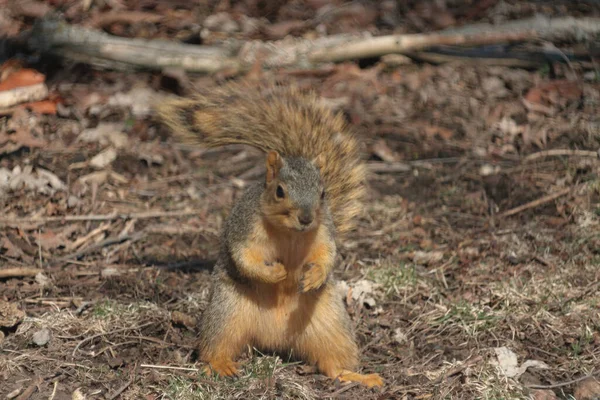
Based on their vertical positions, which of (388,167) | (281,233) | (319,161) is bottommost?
(388,167)

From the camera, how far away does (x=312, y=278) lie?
317 cm

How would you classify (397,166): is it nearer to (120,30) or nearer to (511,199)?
(511,199)

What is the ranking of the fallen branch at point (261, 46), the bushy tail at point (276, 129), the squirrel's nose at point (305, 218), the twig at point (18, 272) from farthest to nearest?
the fallen branch at point (261, 46), the twig at point (18, 272), the bushy tail at point (276, 129), the squirrel's nose at point (305, 218)

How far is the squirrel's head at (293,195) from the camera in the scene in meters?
3.01

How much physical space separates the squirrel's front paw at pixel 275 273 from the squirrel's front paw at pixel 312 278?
8 cm

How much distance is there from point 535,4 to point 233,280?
5.75m

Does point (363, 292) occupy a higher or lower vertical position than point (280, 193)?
lower

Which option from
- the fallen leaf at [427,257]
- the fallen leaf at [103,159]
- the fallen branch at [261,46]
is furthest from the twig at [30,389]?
the fallen branch at [261,46]

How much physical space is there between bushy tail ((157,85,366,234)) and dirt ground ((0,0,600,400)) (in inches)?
21.1

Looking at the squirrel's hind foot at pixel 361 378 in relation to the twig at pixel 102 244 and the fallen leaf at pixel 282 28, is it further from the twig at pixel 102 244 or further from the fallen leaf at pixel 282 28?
the fallen leaf at pixel 282 28

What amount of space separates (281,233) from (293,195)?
0.24 meters

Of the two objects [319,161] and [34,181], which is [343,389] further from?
[34,181]

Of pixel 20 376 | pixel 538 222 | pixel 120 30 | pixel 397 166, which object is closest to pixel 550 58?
pixel 397 166

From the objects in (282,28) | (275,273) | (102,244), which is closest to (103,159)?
(102,244)
